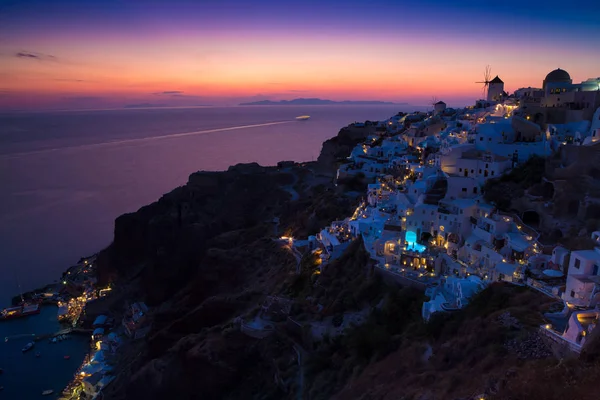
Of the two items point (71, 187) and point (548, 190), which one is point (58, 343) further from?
point (71, 187)

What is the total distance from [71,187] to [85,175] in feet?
37.3

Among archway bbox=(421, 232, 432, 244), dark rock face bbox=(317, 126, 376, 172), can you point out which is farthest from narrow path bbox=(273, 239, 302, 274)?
dark rock face bbox=(317, 126, 376, 172)

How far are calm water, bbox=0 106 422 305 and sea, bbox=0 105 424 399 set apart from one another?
155 mm

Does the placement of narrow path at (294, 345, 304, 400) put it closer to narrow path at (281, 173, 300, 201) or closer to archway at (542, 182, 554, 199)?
archway at (542, 182, 554, 199)

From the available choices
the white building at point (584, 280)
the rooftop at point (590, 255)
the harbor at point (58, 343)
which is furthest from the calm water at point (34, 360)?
the rooftop at point (590, 255)

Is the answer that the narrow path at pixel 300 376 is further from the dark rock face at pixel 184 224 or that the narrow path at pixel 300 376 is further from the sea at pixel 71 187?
the dark rock face at pixel 184 224

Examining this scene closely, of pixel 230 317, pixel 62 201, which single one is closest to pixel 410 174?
pixel 230 317

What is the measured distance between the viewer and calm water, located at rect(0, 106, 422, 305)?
53.5 metres

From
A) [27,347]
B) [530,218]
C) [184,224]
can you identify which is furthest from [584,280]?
[184,224]

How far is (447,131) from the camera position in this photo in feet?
118

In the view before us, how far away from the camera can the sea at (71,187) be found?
33.2 meters

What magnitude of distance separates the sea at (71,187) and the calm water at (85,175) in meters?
0.16

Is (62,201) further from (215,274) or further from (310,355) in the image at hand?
(310,355)

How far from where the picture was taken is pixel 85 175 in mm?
96688
